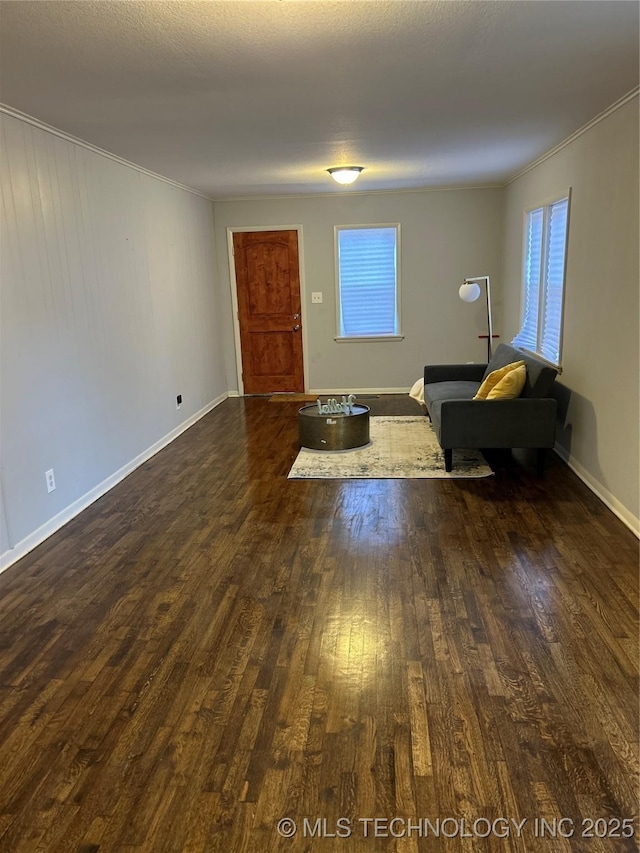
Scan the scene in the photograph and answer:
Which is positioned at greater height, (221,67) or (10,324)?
(221,67)

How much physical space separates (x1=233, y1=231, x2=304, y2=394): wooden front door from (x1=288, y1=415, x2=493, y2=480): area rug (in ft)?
8.26

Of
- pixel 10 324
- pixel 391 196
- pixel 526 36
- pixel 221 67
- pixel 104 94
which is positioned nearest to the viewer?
pixel 526 36

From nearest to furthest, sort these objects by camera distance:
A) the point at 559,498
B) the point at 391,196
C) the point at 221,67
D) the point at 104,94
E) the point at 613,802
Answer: the point at 613,802
the point at 221,67
the point at 104,94
the point at 559,498
the point at 391,196

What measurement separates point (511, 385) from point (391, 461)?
3.58ft

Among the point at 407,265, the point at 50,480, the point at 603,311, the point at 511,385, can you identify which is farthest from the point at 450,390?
the point at 50,480

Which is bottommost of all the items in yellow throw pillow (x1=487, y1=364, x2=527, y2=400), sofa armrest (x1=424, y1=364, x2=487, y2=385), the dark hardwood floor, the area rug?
the dark hardwood floor

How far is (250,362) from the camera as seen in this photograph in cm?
794

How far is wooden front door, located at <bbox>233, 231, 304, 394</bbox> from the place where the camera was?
7570 mm

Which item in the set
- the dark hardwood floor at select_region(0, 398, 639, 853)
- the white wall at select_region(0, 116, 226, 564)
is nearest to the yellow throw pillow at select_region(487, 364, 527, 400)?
the dark hardwood floor at select_region(0, 398, 639, 853)

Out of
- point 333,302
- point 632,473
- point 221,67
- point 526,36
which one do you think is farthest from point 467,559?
point 333,302

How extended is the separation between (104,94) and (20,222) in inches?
34.5

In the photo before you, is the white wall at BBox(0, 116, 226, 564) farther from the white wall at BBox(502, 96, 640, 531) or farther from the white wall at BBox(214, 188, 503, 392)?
the white wall at BBox(502, 96, 640, 531)

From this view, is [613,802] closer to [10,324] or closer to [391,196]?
[10,324]

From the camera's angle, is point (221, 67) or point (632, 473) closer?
point (221, 67)
